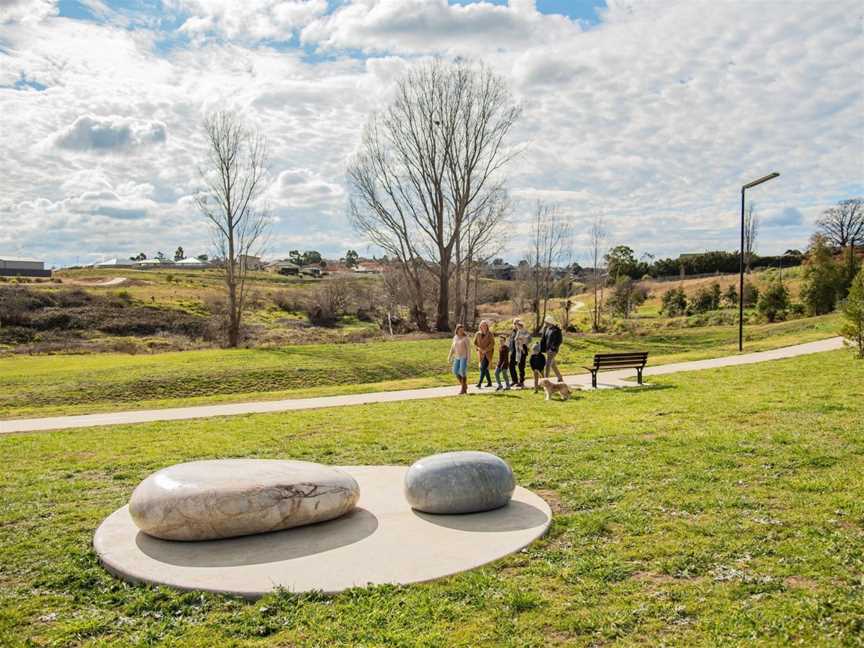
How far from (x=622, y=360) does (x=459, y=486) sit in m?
10.5

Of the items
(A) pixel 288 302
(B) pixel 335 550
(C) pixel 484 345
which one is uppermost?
(C) pixel 484 345

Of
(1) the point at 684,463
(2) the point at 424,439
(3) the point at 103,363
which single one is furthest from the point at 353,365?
(1) the point at 684,463

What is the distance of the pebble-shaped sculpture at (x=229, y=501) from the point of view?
5.61m

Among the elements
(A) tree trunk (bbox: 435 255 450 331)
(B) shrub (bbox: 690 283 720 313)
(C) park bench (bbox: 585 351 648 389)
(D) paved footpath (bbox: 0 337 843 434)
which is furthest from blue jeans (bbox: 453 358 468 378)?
(B) shrub (bbox: 690 283 720 313)

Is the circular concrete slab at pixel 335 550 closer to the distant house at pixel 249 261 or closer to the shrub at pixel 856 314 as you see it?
the shrub at pixel 856 314

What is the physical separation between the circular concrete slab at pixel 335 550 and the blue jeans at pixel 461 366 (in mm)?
8904

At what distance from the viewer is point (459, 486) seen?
6355 millimetres

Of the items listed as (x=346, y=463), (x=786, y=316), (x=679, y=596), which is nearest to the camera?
(x=679, y=596)

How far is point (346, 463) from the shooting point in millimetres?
8625

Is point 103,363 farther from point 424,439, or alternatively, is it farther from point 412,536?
point 412,536

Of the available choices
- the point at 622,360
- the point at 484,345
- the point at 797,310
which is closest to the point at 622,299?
the point at 797,310

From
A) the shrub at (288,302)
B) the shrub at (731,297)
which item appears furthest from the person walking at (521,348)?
the shrub at (288,302)

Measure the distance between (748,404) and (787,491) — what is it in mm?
5286

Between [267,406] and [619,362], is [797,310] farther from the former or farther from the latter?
[267,406]
